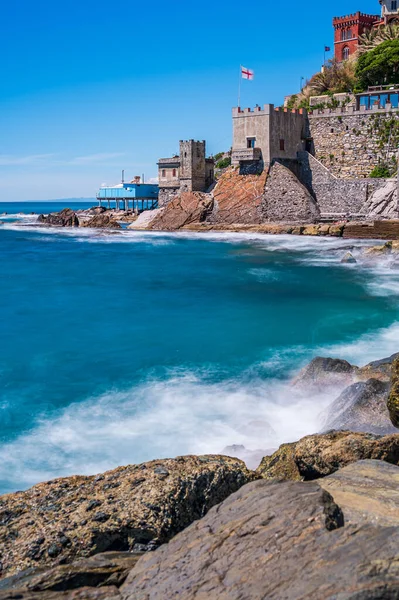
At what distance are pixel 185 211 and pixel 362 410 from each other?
39.3 metres

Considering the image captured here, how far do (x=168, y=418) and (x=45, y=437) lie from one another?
2.09 metres

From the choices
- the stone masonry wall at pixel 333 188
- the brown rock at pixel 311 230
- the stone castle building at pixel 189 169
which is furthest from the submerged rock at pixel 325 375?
the stone castle building at pixel 189 169

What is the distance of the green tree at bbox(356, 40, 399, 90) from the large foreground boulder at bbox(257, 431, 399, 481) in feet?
144

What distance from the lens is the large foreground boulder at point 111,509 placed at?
15.6 ft

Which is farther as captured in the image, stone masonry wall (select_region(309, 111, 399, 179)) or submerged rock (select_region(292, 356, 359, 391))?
stone masonry wall (select_region(309, 111, 399, 179))

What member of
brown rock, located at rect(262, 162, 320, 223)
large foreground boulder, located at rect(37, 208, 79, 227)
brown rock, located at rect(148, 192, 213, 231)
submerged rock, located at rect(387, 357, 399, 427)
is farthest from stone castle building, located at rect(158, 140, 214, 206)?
submerged rock, located at rect(387, 357, 399, 427)

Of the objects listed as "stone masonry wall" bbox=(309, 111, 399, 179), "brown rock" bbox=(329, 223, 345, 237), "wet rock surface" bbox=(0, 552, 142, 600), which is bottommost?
"wet rock surface" bbox=(0, 552, 142, 600)

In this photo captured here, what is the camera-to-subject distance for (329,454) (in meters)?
6.21

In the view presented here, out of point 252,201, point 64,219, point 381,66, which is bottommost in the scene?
point 64,219

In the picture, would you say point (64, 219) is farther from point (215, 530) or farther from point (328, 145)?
point (215, 530)

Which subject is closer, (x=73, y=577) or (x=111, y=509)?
(x=73, y=577)

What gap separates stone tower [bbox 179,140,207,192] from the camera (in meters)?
47.0

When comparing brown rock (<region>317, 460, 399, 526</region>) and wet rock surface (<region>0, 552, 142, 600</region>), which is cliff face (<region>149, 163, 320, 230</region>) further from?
wet rock surface (<region>0, 552, 142, 600</region>)

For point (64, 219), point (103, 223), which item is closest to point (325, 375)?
point (103, 223)
